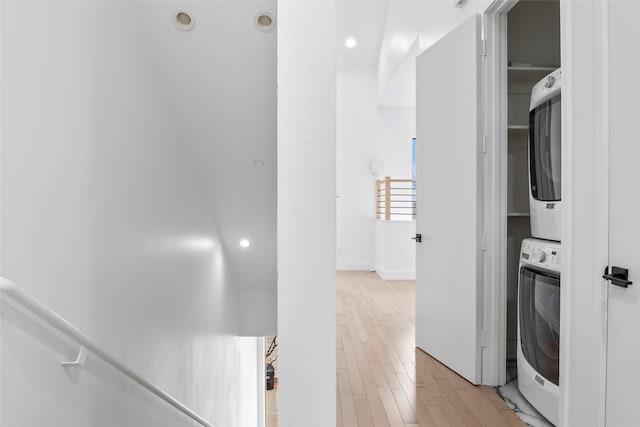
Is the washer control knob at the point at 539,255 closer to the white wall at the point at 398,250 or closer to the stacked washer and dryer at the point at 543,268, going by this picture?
the stacked washer and dryer at the point at 543,268

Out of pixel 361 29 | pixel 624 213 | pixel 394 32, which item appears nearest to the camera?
pixel 624 213

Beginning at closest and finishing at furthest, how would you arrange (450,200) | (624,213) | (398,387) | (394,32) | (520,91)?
(624,213) < (398,387) < (450,200) < (520,91) < (394,32)

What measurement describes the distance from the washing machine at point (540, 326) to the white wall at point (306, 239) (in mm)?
1345

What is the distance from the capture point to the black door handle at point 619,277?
1255mm

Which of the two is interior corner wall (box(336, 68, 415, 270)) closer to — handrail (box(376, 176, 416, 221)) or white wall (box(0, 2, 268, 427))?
handrail (box(376, 176, 416, 221))

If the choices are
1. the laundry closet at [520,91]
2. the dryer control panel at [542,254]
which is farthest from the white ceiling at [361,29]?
the dryer control panel at [542,254]

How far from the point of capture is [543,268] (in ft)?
6.38

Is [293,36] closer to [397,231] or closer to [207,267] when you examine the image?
[207,267]

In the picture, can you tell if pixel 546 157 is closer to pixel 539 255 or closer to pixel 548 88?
pixel 548 88

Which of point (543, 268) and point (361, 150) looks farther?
point (361, 150)

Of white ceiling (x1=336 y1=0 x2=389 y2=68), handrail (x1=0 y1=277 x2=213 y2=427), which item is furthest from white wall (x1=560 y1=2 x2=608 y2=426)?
white ceiling (x1=336 y1=0 x2=389 y2=68)

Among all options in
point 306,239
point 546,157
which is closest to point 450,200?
point 546,157

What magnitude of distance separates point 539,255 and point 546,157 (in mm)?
513

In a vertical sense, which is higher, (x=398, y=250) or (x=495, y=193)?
(x=495, y=193)
